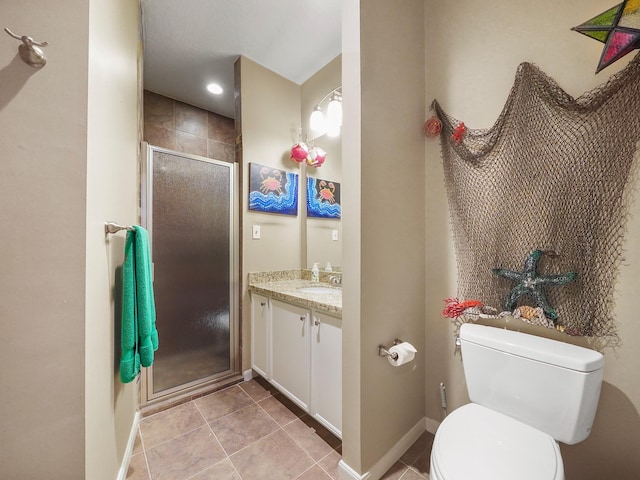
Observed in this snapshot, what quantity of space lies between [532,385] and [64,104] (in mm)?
1859

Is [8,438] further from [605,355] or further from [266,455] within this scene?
[605,355]

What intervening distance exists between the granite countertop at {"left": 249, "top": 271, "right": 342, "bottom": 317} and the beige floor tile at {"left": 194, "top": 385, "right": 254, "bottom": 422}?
82 centimetres

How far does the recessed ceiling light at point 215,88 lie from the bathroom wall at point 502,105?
2.03 metres

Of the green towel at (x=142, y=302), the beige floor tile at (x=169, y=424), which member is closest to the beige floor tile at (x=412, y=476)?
the beige floor tile at (x=169, y=424)

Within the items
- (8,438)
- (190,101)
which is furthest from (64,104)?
(190,101)

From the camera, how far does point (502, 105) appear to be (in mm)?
1247

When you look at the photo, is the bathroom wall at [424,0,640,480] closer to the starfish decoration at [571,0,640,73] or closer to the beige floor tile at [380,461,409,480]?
the starfish decoration at [571,0,640,73]

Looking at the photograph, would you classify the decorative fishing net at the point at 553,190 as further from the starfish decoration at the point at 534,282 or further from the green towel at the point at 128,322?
the green towel at the point at 128,322

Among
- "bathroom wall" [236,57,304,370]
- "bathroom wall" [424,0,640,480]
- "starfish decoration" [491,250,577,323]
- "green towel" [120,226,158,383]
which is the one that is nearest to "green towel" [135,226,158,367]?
"green towel" [120,226,158,383]

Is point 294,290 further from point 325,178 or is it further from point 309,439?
point 325,178

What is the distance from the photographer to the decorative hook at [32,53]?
2.04 feet

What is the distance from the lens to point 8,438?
2.10 ft

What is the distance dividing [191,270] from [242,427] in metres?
1.18

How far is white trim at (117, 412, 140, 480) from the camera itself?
117cm
